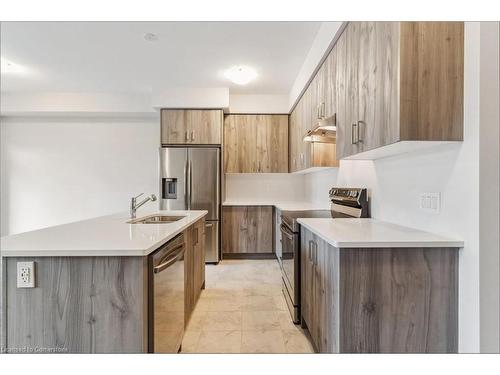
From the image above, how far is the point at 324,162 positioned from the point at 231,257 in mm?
2060

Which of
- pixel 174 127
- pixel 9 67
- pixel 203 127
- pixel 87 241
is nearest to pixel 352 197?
pixel 87 241

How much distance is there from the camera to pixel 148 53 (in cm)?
278

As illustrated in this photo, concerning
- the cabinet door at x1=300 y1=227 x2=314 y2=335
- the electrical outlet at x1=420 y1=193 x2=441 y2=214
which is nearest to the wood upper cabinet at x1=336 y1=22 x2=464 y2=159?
the electrical outlet at x1=420 y1=193 x2=441 y2=214

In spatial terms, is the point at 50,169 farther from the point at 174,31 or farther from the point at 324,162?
the point at 324,162

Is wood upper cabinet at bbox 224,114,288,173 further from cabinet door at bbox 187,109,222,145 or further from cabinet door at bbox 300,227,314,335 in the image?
cabinet door at bbox 300,227,314,335

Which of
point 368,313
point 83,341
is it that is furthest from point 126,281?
point 368,313

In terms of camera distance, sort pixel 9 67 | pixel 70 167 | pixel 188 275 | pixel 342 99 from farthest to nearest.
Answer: pixel 70 167
pixel 9 67
pixel 188 275
pixel 342 99

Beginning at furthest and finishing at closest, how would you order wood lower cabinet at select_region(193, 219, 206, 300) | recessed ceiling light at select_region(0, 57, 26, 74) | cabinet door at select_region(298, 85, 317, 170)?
recessed ceiling light at select_region(0, 57, 26, 74)
cabinet door at select_region(298, 85, 317, 170)
wood lower cabinet at select_region(193, 219, 206, 300)

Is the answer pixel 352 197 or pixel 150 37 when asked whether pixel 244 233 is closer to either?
pixel 352 197

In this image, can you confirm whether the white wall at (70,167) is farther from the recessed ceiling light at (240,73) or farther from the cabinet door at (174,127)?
the recessed ceiling light at (240,73)

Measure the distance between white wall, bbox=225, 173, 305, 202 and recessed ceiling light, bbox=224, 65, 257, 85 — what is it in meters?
1.68

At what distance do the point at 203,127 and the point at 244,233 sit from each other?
1706 millimetres

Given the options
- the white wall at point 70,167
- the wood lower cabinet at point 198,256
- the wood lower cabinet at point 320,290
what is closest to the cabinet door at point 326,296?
the wood lower cabinet at point 320,290

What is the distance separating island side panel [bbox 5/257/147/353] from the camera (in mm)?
1085
